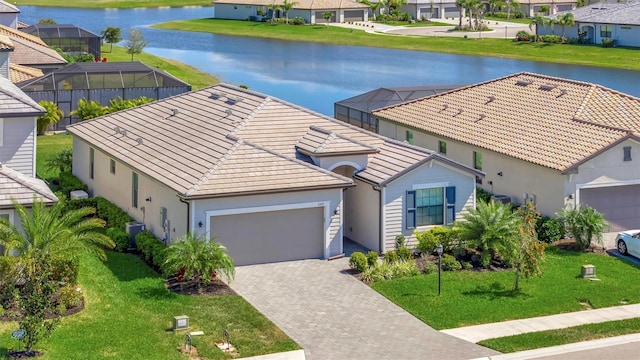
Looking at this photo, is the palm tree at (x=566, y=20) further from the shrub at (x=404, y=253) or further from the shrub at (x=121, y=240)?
the shrub at (x=121, y=240)

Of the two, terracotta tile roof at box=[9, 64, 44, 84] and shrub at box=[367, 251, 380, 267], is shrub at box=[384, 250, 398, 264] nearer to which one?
shrub at box=[367, 251, 380, 267]

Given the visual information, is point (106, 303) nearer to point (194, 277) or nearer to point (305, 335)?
point (194, 277)

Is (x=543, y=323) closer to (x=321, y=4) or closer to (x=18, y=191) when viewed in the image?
(x=18, y=191)

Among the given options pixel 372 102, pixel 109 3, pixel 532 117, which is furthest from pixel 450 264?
pixel 109 3

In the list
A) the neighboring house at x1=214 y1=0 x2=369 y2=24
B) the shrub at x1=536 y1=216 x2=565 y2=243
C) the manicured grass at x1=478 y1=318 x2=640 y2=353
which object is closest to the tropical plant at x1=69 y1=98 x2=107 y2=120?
the shrub at x1=536 y1=216 x2=565 y2=243

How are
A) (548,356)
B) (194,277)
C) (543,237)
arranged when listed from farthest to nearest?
(543,237)
(194,277)
(548,356)

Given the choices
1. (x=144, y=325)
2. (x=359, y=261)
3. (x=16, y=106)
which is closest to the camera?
(x=144, y=325)

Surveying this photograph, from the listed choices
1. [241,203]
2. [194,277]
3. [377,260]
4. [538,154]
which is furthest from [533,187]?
[194,277]
